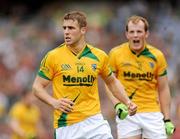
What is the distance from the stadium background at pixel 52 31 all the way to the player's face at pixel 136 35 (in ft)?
20.8

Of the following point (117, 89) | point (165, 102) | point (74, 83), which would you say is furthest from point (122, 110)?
point (165, 102)

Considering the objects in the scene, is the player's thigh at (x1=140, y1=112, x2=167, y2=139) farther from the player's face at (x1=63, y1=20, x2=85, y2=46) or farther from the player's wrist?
the player's face at (x1=63, y1=20, x2=85, y2=46)

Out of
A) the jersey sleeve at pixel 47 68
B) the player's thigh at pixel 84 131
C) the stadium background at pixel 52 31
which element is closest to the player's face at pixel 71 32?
the jersey sleeve at pixel 47 68

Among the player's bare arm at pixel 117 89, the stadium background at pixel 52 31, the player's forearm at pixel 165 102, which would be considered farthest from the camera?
the stadium background at pixel 52 31

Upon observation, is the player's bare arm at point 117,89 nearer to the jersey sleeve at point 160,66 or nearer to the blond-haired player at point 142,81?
the blond-haired player at point 142,81

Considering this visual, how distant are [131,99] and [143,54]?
67 centimetres

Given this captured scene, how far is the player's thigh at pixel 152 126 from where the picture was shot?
37.6ft

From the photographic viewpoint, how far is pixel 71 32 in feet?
32.8

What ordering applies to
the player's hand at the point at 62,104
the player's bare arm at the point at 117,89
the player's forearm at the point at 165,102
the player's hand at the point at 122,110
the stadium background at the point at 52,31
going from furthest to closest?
1. the stadium background at the point at 52,31
2. the player's forearm at the point at 165,102
3. the player's bare arm at the point at 117,89
4. the player's hand at the point at 122,110
5. the player's hand at the point at 62,104

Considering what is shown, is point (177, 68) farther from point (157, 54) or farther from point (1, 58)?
point (157, 54)

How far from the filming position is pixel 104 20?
72.1 ft

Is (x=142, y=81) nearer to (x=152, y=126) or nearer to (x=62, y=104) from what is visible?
(x=152, y=126)

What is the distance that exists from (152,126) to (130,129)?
0.31 metres

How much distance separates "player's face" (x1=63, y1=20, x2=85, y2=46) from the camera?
997 cm
